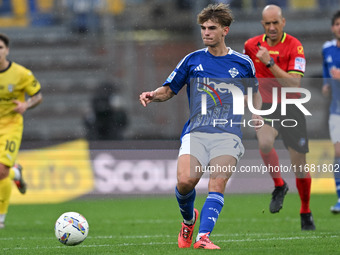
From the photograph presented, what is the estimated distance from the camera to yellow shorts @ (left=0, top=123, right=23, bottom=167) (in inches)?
344

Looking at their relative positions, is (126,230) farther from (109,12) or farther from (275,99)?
(109,12)

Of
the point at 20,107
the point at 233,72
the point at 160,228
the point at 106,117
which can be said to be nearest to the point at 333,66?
the point at 160,228

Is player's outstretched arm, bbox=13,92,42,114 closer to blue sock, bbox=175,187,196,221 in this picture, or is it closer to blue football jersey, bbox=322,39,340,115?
blue sock, bbox=175,187,196,221

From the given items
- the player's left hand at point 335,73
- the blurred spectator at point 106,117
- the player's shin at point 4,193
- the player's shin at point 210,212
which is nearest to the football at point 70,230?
the player's shin at point 210,212

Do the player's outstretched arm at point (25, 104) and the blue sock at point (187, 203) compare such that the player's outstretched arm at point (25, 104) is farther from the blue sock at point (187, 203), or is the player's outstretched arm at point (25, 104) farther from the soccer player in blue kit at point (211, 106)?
the blue sock at point (187, 203)

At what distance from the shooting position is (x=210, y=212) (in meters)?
5.98

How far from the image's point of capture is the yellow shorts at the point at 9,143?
8.75 m

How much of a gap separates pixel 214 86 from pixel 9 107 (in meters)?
3.62

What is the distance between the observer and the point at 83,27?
752 inches

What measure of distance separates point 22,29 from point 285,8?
695 centimetres

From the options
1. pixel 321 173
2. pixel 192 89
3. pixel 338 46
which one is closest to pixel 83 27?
pixel 321 173

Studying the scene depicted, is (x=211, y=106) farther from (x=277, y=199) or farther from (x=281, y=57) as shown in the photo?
(x=277, y=199)

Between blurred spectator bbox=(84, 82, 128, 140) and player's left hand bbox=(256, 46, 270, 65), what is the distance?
7.00m

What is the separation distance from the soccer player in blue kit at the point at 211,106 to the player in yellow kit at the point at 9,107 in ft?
9.91
